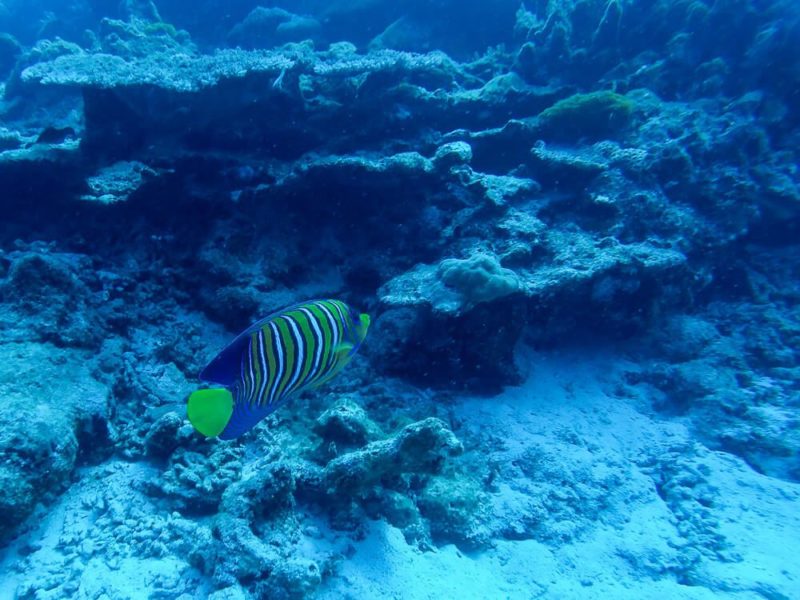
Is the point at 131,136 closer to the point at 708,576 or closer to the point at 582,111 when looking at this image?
the point at 582,111

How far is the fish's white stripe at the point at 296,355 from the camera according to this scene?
158cm

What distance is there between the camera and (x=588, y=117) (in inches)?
243

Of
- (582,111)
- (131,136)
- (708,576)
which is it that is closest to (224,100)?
(131,136)

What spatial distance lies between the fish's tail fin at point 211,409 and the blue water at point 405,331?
0.09ft

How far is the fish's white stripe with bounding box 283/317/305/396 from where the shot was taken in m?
1.58

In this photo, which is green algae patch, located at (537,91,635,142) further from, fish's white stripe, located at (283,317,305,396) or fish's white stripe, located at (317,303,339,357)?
fish's white stripe, located at (283,317,305,396)

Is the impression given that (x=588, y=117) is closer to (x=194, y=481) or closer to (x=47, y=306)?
(x=194, y=481)

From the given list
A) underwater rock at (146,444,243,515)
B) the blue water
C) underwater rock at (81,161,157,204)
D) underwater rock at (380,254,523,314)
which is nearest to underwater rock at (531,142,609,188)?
the blue water

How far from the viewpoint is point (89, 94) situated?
4.75 meters

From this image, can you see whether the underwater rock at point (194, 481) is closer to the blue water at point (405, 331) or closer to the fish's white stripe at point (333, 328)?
the blue water at point (405, 331)

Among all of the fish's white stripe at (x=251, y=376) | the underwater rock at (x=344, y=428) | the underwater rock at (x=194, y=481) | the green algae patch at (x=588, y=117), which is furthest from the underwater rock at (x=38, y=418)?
the green algae patch at (x=588, y=117)

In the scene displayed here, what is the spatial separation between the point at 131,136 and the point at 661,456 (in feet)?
20.8

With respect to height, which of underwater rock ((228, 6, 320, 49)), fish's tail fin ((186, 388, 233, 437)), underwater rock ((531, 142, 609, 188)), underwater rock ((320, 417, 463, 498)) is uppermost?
underwater rock ((228, 6, 320, 49))

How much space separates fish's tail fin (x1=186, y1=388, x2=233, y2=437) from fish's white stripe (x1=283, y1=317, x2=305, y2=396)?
0.68 ft
